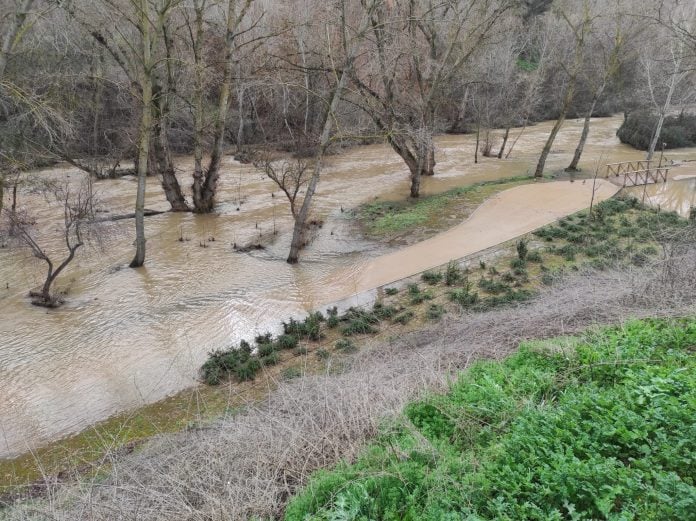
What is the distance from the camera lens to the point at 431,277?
12852mm

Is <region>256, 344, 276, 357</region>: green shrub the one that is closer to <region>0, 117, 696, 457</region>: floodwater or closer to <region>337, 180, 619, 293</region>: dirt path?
<region>0, 117, 696, 457</region>: floodwater

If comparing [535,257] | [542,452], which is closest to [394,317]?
[535,257]

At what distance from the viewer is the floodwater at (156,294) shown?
29.8 ft

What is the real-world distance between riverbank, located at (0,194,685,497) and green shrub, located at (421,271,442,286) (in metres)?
0.03

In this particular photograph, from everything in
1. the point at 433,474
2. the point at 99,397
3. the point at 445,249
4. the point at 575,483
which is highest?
the point at 575,483

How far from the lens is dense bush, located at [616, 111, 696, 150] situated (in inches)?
1268

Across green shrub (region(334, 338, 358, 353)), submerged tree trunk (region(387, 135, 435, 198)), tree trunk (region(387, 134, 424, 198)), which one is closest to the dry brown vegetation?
green shrub (region(334, 338, 358, 353))

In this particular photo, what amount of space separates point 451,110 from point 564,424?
3750 cm

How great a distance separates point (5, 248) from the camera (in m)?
15.6

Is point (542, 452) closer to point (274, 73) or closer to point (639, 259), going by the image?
point (639, 259)

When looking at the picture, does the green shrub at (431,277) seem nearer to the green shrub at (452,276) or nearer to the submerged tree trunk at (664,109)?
the green shrub at (452,276)

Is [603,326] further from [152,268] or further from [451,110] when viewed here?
[451,110]

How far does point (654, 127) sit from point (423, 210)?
22.3 meters

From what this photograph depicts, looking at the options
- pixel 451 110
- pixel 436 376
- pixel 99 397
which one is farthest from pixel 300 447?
pixel 451 110
